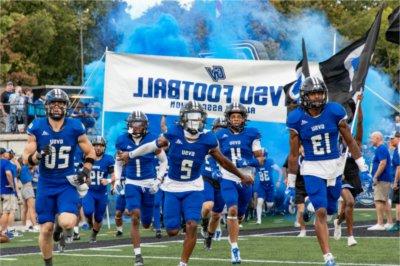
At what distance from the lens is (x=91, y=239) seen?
60.4ft

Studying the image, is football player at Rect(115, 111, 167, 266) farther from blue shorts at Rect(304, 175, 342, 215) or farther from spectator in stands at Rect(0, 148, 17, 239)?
spectator in stands at Rect(0, 148, 17, 239)

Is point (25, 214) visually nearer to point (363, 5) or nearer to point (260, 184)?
point (260, 184)

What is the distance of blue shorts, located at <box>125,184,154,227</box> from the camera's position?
1473 cm

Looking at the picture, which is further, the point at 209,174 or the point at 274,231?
the point at 274,231

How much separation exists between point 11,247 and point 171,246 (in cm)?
295

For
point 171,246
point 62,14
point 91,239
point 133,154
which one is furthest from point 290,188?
point 62,14

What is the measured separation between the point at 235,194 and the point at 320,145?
7.52ft

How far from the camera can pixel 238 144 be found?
48.7 ft

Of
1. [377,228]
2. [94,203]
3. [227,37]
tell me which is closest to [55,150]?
[94,203]

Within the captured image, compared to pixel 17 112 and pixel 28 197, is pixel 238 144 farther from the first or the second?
pixel 17 112

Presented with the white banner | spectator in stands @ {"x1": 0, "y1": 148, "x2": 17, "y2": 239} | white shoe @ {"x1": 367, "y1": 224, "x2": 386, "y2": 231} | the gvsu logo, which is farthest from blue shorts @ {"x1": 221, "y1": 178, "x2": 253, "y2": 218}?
the gvsu logo

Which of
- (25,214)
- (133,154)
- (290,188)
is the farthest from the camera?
(25,214)

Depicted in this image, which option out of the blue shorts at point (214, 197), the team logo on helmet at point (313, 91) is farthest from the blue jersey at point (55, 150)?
the blue shorts at point (214, 197)

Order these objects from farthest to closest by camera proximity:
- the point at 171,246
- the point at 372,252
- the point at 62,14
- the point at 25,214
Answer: the point at 62,14 → the point at 25,214 → the point at 171,246 → the point at 372,252
